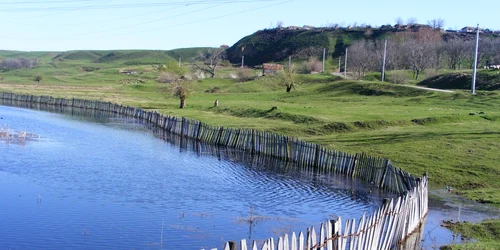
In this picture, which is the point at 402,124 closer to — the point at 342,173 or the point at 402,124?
the point at 402,124

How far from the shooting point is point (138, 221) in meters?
21.2

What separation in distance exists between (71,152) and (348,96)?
4232 centimetres

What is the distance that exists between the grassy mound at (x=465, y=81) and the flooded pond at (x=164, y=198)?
4314 centimetres

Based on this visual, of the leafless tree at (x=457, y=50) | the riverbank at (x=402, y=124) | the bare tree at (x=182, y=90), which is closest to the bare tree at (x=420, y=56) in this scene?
the leafless tree at (x=457, y=50)

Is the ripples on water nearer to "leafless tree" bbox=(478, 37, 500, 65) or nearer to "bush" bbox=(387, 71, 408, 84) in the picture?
"bush" bbox=(387, 71, 408, 84)

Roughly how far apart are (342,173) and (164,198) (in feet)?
30.1

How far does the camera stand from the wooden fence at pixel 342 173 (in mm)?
13230

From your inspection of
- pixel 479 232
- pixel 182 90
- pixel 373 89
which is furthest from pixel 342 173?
pixel 373 89

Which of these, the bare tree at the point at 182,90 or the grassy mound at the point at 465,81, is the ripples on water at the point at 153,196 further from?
the grassy mound at the point at 465,81

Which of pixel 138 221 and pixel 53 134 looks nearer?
pixel 138 221

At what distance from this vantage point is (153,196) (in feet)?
83.8

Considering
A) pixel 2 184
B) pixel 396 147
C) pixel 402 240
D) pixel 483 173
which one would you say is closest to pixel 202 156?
pixel 396 147

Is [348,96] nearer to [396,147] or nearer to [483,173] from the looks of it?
[396,147]

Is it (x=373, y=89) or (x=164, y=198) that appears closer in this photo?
(x=164, y=198)
